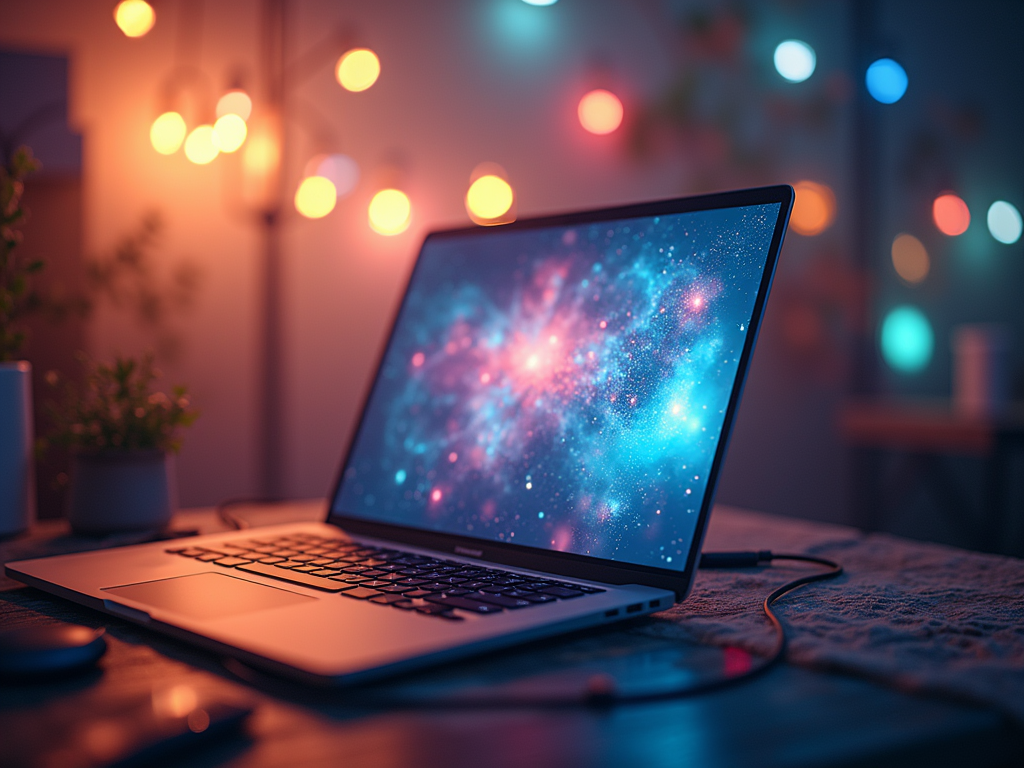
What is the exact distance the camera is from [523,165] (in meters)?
2.74

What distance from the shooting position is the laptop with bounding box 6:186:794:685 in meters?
0.52

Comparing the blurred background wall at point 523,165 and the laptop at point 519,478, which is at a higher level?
the blurred background wall at point 523,165

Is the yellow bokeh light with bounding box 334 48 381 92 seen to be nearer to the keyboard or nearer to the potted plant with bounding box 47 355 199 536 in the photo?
the potted plant with bounding box 47 355 199 536

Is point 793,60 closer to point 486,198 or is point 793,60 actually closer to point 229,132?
point 486,198

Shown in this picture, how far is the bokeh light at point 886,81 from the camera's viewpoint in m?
3.15

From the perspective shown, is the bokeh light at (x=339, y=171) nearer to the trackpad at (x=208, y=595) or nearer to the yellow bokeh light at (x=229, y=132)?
the yellow bokeh light at (x=229, y=132)

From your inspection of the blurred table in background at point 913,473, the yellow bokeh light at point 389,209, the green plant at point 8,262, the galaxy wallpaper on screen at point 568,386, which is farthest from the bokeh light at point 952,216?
the green plant at point 8,262

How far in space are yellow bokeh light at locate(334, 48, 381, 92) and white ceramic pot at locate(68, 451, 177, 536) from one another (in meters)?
1.56

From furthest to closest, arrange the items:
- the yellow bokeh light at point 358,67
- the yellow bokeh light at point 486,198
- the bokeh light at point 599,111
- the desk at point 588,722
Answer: the bokeh light at point 599,111 → the yellow bokeh light at point 486,198 → the yellow bokeh light at point 358,67 → the desk at point 588,722

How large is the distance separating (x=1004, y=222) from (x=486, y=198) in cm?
201

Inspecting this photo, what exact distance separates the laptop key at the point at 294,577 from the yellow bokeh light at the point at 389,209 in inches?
69.6

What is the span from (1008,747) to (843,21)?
339 centimetres

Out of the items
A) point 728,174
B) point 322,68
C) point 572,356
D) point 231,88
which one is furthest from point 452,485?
point 728,174

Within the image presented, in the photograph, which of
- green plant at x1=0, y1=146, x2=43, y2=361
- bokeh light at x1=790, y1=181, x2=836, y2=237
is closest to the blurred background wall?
bokeh light at x1=790, y1=181, x2=836, y2=237
